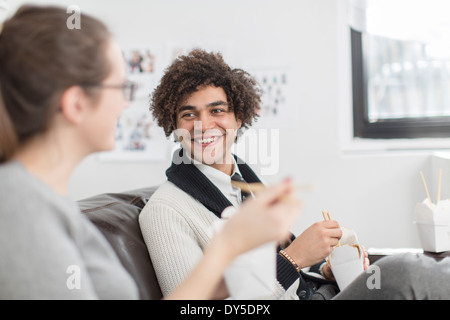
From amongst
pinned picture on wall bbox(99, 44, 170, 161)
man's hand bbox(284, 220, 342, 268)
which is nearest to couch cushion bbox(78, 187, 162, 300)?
man's hand bbox(284, 220, 342, 268)

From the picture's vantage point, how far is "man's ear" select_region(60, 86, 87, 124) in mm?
711

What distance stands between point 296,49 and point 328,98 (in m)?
0.31

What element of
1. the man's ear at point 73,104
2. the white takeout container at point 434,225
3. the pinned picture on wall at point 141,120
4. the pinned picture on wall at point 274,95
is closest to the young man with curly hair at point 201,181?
the white takeout container at point 434,225

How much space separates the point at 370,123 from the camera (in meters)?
2.40

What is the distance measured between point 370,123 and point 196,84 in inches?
53.1

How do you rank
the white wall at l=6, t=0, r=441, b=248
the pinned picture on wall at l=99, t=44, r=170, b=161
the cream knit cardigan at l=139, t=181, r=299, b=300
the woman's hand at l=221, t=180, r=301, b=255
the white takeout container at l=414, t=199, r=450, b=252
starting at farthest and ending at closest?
the pinned picture on wall at l=99, t=44, r=170, b=161
the white wall at l=6, t=0, r=441, b=248
the white takeout container at l=414, t=199, r=450, b=252
the cream knit cardigan at l=139, t=181, r=299, b=300
the woman's hand at l=221, t=180, r=301, b=255

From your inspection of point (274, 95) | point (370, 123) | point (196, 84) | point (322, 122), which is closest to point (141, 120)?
point (274, 95)

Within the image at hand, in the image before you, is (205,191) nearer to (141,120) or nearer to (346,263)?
(346,263)

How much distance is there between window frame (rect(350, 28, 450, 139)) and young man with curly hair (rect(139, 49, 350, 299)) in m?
1.00

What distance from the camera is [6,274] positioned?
62 centimetres

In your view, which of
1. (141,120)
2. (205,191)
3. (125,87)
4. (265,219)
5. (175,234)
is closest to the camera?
(265,219)

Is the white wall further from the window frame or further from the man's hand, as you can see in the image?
the man's hand

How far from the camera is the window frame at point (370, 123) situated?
236 centimetres

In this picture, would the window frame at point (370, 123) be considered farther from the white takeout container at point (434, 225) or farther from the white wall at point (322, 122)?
the white takeout container at point (434, 225)
